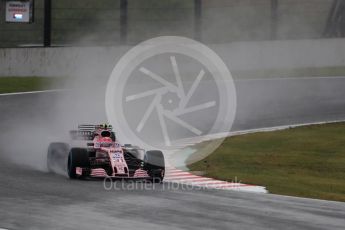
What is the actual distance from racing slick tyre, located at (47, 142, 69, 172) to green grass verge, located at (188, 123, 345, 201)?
2.94m

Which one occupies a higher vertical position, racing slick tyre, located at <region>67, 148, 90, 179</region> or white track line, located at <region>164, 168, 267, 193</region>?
racing slick tyre, located at <region>67, 148, 90, 179</region>

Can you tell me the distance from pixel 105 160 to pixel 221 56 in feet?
69.2

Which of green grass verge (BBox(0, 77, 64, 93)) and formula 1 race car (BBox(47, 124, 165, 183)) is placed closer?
formula 1 race car (BBox(47, 124, 165, 183))

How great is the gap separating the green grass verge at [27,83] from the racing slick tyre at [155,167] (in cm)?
1522

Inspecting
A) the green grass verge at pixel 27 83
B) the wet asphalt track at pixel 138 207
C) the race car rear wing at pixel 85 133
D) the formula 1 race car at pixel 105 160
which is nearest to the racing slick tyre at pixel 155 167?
the formula 1 race car at pixel 105 160

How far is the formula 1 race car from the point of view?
15.3 metres

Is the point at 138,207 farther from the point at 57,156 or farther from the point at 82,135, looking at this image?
the point at 82,135

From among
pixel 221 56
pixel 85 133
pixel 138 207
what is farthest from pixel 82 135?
pixel 221 56

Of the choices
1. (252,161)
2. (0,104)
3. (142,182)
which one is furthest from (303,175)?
(0,104)

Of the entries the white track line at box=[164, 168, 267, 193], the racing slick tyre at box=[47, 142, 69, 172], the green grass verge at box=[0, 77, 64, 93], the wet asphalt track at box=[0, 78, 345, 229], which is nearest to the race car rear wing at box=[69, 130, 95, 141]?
the racing slick tyre at box=[47, 142, 69, 172]

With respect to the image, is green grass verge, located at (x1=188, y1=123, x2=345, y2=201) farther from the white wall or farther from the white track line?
the white wall

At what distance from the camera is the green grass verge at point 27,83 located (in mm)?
30469

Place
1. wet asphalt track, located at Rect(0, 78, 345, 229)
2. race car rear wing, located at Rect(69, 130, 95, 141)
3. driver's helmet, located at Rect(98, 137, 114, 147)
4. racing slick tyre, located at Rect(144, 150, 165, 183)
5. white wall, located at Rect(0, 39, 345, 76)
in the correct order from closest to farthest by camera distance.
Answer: wet asphalt track, located at Rect(0, 78, 345, 229), racing slick tyre, located at Rect(144, 150, 165, 183), driver's helmet, located at Rect(98, 137, 114, 147), race car rear wing, located at Rect(69, 130, 95, 141), white wall, located at Rect(0, 39, 345, 76)

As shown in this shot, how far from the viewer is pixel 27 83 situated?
3169cm
